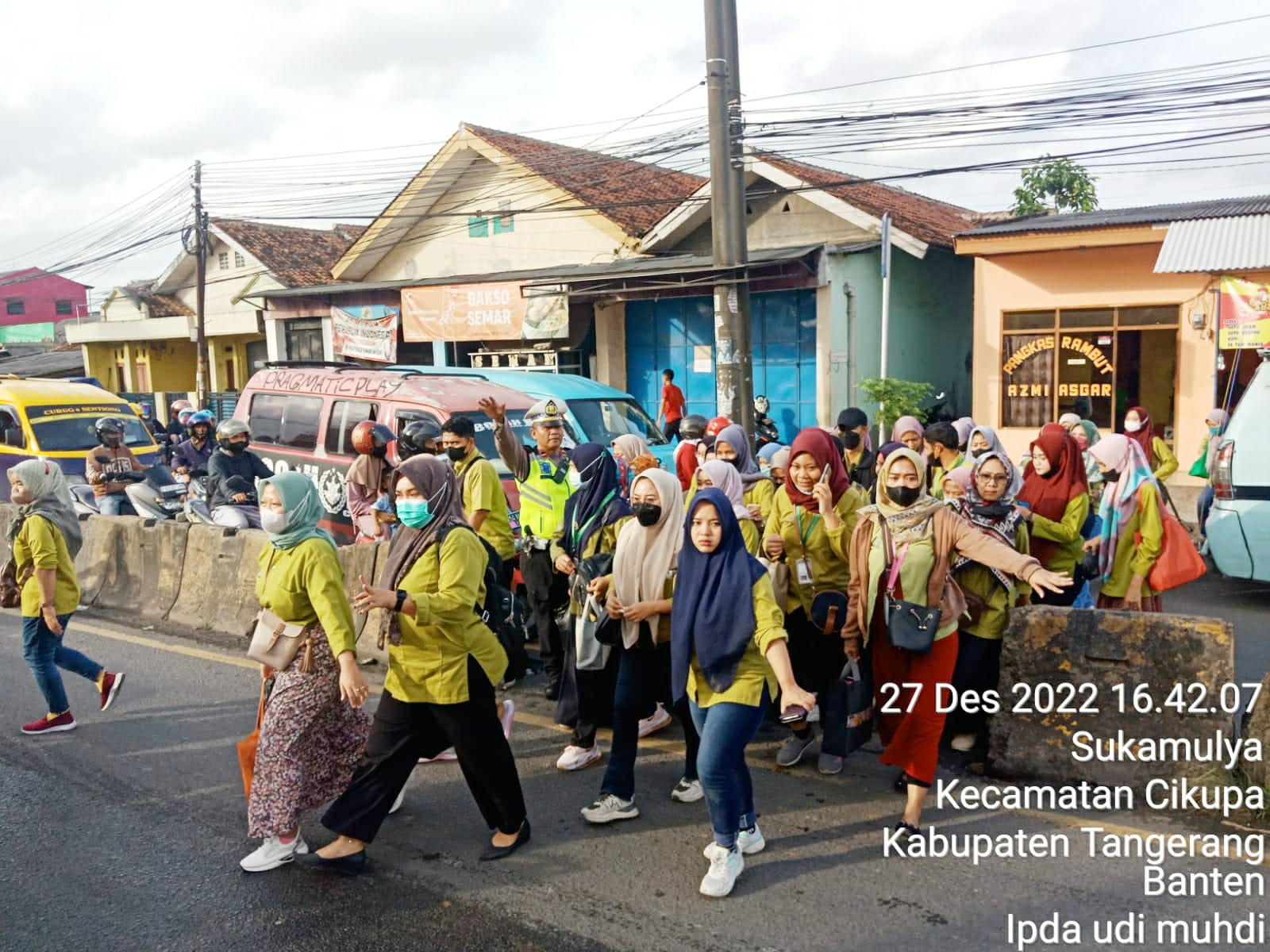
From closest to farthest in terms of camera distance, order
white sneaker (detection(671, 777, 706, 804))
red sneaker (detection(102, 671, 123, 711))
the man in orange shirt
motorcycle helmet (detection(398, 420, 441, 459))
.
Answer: white sneaker (detection(671, 777, 706, 804)), red sneaker (detection(102, 671, 123, 711)), motorcycle helmet (detection(398, 420, 441, 459)), the man in orange shirt

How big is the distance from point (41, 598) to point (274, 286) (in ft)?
83.2

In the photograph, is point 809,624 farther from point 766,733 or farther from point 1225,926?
point 1225,926

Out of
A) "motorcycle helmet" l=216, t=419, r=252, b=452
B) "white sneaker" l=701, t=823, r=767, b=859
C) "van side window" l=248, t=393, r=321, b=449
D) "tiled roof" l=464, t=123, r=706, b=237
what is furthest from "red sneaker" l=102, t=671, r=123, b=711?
"tiled roof" l=464, t=123, r=706, b=237

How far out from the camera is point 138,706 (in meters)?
6.37

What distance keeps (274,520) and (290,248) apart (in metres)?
29.1

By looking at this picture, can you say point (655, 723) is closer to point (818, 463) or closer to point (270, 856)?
point (818, 463)

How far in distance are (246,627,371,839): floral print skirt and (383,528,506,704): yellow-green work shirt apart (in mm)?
311

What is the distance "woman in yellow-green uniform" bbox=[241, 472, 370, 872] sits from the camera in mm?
4082

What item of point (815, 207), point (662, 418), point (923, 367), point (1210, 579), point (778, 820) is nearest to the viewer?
point (778, 820)

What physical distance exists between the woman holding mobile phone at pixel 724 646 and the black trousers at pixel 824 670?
1229 mm

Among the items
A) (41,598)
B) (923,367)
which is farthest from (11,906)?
(923,367)

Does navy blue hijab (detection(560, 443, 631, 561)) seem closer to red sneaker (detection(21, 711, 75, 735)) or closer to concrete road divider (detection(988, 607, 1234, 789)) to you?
concrete road divider (detection(988, 607, 1234, 789))

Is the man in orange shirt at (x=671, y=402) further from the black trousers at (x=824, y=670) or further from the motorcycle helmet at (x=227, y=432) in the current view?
the black trousers at (x=824, y=670)

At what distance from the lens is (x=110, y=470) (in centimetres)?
1105
